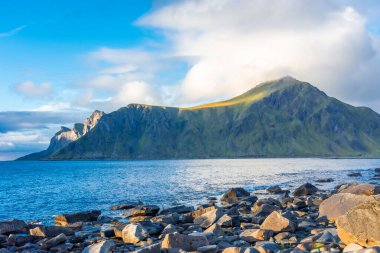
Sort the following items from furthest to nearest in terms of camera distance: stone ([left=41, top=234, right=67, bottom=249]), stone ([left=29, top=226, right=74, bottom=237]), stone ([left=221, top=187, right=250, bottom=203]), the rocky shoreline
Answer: stone ([left=221, top=187, right=250, bottom=203]) → stone ([left=29, top=226, right=74, bottom=237]) → stone ([left=41, top=234, right=67, bottom=249]) → the rocky shoreline

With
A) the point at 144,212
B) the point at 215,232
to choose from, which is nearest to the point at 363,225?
the point at 215,232

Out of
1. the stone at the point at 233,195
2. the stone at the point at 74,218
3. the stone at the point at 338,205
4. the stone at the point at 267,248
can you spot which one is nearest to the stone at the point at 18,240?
the stone at the point at 74,218

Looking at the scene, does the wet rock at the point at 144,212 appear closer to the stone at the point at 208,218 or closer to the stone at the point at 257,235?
the stone at the point at 208,218

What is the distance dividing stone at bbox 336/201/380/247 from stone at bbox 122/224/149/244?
543 inches

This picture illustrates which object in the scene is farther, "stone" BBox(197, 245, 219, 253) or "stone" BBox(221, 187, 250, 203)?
"stone" BBox(221, 187, 250, 203)

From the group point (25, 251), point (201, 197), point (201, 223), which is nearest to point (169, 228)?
point (201, 223)

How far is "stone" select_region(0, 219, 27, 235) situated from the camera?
3291 centimetres

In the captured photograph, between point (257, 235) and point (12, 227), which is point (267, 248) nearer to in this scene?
point (257, 235)

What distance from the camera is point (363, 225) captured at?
800 inches

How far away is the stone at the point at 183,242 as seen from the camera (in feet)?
74.6

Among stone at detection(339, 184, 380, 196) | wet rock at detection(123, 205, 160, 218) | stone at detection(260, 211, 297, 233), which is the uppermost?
stone at detection(339, 184, 380, 196)

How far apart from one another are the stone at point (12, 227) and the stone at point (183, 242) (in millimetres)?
16382

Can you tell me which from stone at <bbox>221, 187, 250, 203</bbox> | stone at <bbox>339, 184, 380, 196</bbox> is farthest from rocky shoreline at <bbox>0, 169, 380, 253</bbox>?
stone at <bbox>221, 187, 250, 203</bbox>

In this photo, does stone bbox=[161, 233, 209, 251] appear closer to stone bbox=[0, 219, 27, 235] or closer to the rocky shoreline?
the rocky shoreline
